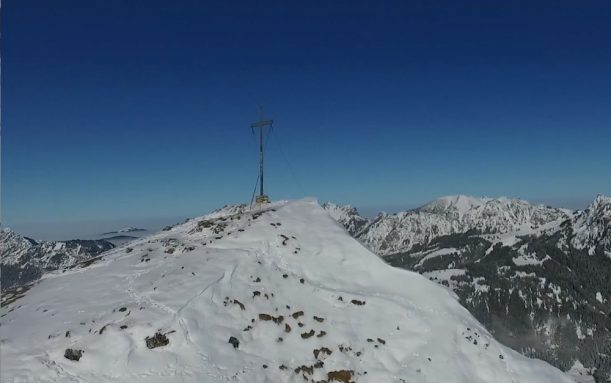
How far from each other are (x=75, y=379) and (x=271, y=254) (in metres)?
20.1

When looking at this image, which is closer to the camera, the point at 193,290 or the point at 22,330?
the point at 22,330

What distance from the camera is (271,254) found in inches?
1580

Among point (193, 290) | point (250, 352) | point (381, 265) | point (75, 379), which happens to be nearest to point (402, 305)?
point (381, 265)

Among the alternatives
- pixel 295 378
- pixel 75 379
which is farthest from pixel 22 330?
pixel 295 378

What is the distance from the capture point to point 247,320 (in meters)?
31.0

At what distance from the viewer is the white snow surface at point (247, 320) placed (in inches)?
985

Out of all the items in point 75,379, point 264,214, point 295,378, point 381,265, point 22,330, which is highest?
point 264,214

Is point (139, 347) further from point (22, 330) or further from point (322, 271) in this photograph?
point (322, 271)

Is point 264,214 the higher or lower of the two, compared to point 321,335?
higher

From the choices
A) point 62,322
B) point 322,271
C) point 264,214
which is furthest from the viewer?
point 264,214

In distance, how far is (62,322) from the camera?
27.9 meters

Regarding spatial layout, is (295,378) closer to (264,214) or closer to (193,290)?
(193,290)

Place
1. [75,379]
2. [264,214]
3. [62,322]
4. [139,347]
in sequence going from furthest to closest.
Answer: [264,214]
[62,322]
[139,347]
[75,379]

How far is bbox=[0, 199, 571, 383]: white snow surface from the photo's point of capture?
82.1ft
